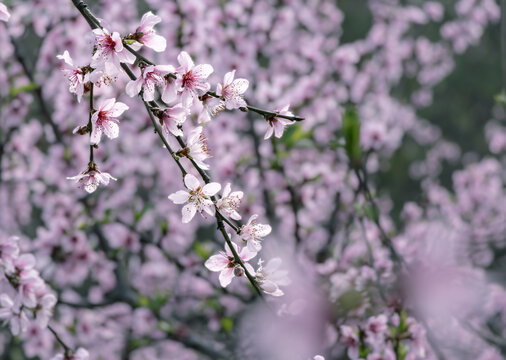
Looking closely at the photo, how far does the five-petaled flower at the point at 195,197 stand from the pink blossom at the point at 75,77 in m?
0.36

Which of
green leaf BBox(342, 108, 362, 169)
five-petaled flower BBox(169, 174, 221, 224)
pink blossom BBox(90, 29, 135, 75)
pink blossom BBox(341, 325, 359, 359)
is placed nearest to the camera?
pink blossom BBox(90, 29, 135, 75)

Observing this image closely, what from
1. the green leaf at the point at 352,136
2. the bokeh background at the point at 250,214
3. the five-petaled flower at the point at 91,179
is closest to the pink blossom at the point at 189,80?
the five-petaled flower at the point at 91,179

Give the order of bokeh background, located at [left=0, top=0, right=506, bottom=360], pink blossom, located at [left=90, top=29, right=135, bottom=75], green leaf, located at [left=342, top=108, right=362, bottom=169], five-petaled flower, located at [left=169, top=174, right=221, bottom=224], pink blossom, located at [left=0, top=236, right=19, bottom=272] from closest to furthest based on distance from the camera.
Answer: pink blossom, located at [left=90, top=29, right=135, bottom=75]
five-petaled flower, located at [left=169, top=174, right=221, bottom=224]
pink blossom, located at [left=0, top=236, right=19, bottom=272]
green leaf, located at [left=342, top=108, right=362, bottom=169]
bokeh background, located at [left=0, top=0, right=506, bottom=360]

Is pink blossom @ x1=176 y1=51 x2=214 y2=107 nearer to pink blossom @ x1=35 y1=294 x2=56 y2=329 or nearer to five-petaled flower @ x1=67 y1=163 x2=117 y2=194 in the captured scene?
five-petaled flower @ x1=67 y1=163 x2=117 y2=194

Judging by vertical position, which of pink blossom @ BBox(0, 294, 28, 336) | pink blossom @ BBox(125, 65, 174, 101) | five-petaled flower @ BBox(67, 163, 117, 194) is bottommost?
pink blossom @ BBox(0, 294, 28, 336)

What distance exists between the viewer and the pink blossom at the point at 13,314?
6.43 ft

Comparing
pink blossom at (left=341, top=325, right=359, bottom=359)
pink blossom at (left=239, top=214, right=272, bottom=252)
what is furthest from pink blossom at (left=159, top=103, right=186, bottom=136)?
pink blossom at (left=341, top=325, right=359, bottom=359)

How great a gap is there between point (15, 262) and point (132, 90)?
3.21 feet

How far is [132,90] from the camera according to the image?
4.64 ft

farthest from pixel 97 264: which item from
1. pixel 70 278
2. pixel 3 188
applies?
pixel 3 188

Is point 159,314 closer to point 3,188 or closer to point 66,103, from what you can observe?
point 66,103

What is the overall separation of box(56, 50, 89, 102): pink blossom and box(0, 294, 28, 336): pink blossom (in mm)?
926

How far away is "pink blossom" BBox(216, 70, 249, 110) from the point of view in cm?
152

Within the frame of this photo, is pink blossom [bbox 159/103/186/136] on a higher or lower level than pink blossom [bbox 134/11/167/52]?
lower
